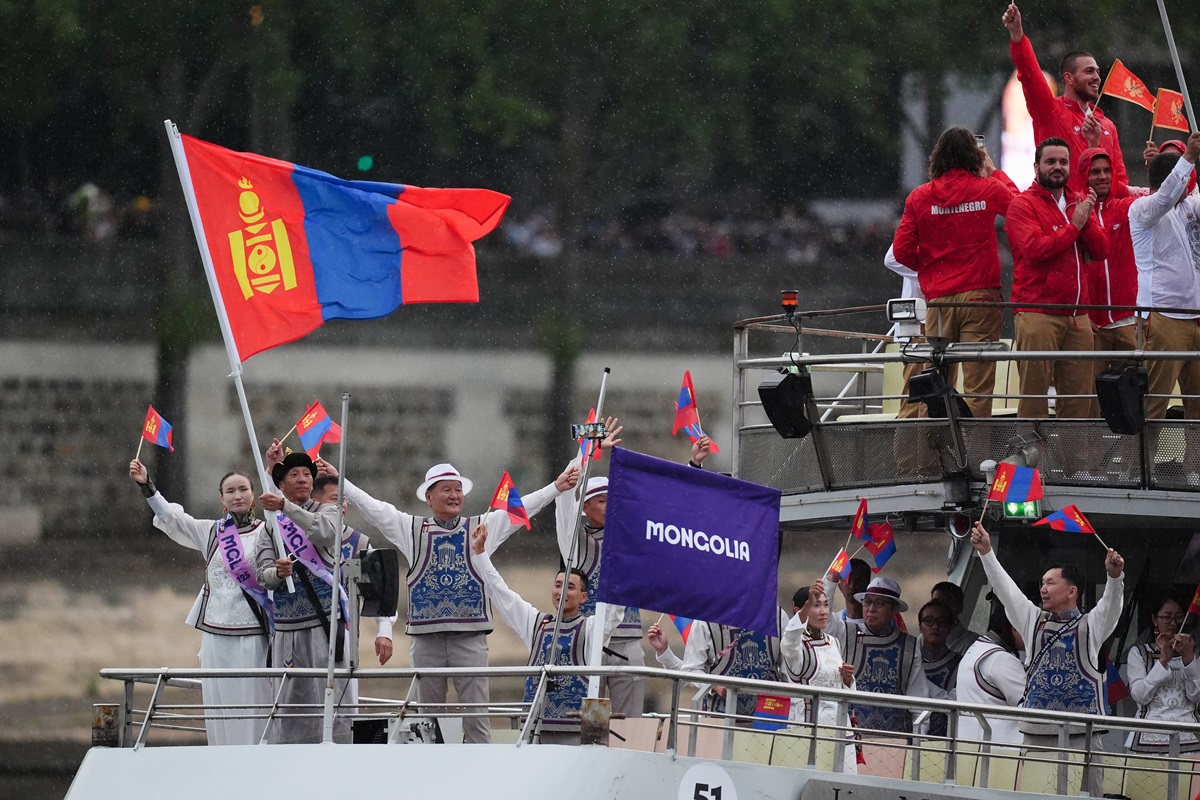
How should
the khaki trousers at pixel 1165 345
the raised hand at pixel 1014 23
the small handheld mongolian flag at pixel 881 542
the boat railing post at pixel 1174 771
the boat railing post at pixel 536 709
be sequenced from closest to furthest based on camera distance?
the boat railing post at pixel 536 709, the boat railing post at pixel 1174 771, the khaki trousers at pixel 1165 345, the raised hand at pixel 1014 23, the small handheld mongolian flag at pixel 881 542

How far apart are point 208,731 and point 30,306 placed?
23060 millimetres

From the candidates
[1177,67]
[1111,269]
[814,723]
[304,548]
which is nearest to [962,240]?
[1111,269]

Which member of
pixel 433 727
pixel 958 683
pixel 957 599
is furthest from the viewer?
pixel 957 599

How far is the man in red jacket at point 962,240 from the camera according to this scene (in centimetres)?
1249

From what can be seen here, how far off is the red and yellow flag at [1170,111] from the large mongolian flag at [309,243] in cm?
414

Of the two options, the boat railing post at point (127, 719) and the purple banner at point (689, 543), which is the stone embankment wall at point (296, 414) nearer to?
the boat railing post at point (127, 719)

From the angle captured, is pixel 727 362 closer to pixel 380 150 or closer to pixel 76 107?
pixel 380 150

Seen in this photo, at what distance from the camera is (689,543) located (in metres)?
9.94

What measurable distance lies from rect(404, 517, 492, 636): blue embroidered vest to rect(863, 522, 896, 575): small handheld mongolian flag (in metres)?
2.38

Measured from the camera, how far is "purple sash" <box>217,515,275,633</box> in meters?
12.0

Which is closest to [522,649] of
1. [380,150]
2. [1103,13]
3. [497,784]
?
[380,150]

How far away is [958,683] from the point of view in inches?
452

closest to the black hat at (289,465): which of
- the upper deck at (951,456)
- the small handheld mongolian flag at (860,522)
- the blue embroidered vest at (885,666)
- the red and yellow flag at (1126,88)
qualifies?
the upper deck at (951,456)

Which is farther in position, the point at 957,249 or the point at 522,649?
the point at 522,649
